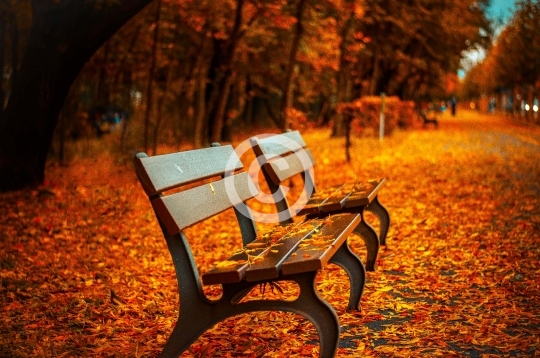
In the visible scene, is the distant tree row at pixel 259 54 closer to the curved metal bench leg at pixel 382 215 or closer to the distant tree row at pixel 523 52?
the distant tree row at pixel 523 52

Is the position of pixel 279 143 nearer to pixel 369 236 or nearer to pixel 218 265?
pixel 369 236

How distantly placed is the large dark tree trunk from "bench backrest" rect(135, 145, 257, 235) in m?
5.77

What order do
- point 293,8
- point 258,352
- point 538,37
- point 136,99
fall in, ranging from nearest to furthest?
point 258,352
point 293,8
point 136,99
point 538,37

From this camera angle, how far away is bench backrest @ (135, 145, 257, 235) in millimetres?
3490

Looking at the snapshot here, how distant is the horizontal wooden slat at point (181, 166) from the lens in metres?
3.48

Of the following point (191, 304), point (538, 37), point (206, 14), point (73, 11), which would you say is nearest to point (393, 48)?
point (538, 37)

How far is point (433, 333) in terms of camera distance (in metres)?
Answer: 4.31

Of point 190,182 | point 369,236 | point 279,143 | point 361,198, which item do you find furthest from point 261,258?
point 279,143

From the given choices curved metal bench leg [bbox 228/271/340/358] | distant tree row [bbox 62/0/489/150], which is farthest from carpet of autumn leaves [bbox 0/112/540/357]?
distant tree row [bbox 62/0/489/150]

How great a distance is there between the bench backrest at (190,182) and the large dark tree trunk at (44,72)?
5.77 m

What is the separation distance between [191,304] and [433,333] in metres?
1.58

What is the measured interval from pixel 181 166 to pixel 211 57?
21401mm

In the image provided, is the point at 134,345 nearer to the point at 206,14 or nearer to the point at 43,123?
the point at 43,123

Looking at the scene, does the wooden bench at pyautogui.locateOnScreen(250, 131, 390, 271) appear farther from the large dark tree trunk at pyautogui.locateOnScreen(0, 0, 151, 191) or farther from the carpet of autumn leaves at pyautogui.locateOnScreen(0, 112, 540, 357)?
the large dark tree trunk at pyautogui.locateOnScreen(0, 0, 151, 191)
